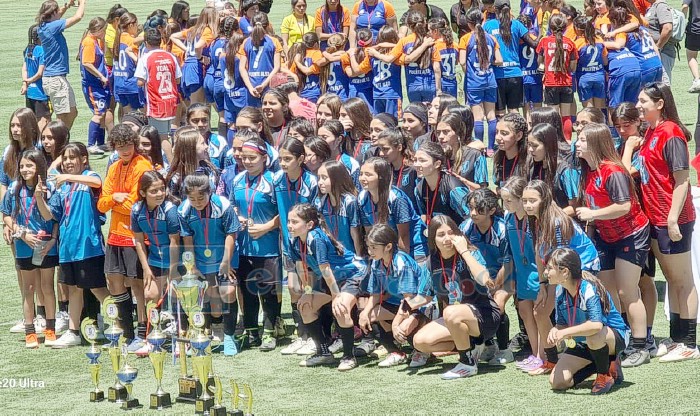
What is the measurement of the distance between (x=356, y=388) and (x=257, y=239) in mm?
1486

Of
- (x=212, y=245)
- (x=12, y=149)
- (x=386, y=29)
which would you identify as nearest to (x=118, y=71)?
(x=386, y=29)

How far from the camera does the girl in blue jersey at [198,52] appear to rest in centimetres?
1377

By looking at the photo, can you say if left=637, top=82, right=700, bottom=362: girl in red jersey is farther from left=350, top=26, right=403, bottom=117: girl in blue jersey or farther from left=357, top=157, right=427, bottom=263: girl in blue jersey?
left=350, top=26, right=403, bottom=117: girl in blue jersey

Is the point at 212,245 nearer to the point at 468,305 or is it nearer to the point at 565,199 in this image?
the point at 468,305

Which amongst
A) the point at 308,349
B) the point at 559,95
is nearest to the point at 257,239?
the point at 308,349

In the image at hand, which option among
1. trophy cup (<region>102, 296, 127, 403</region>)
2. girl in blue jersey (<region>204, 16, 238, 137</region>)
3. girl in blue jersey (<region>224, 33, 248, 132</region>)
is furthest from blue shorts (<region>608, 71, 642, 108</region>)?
trophy cup (<region>102, 296, 127, 403</region>)

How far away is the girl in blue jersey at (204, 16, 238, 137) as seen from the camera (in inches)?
508

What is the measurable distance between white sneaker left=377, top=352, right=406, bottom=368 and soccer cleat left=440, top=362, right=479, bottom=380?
0.43 m

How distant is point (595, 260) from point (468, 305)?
819mm

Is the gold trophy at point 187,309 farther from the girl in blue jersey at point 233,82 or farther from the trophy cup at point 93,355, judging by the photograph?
the girl in blue jersey at point 233,82

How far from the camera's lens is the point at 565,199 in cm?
727

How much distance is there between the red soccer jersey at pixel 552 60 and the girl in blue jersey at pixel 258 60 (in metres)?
3.02

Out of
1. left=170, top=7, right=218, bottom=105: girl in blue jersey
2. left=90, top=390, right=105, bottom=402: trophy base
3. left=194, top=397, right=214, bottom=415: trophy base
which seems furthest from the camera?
left=170, top=7, right=218, bottom=105: girl in blue jersey

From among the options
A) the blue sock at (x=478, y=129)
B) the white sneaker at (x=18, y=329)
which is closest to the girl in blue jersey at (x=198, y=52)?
the blue sock at (x=478, y=129)
